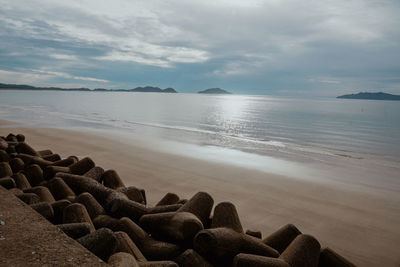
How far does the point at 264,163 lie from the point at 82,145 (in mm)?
7974

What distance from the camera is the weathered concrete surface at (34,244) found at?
7.32 ft

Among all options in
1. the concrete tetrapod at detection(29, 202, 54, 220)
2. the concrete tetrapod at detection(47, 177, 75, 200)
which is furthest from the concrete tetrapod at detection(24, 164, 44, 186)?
the concrete tetrapod at detection(29, 202, 54, 220)

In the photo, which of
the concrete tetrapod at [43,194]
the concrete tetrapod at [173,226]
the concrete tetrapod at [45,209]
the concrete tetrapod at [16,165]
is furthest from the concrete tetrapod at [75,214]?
the concrete tetrapod at [16,165]

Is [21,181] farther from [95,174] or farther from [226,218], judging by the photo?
[226,218]

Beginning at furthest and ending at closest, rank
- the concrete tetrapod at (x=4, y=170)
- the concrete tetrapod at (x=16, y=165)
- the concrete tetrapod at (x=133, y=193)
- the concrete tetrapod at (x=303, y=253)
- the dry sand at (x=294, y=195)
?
the concrete tetrapod at (x=16, y=165), the concrete tetrapod at (x=4, y=170), the dry sand at (x=294, y=195), the concrete tetrapod at (x=133, y=193), the concrete tetrapod at (x=303, y=253)

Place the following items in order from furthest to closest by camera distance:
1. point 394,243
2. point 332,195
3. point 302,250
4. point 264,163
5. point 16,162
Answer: point 264,163
point 332,195
point 16,162
point 394,243
point 302,250

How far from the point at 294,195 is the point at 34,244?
6.70m

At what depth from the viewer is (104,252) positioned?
2.84 metres

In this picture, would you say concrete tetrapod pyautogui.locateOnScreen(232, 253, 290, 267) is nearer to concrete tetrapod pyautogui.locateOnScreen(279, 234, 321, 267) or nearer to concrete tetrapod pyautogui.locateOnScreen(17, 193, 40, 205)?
concrete tetrapod pyautogui.locateOnScreen(279, 234, 321, 267)

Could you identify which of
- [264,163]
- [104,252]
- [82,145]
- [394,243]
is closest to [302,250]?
[104,252]

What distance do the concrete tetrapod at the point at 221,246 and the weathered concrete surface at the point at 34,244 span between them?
1.18 meters

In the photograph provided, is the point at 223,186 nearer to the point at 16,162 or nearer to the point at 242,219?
the point at 242,219

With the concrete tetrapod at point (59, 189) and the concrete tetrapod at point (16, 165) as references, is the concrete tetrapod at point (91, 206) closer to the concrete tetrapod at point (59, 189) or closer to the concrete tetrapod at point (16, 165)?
the concrete tetrapod at point (59, 189)

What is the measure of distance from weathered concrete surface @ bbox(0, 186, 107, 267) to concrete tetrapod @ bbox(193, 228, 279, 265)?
118 cm
